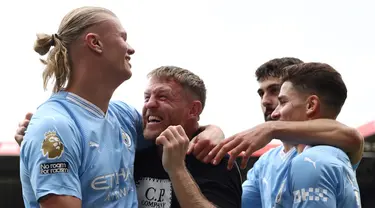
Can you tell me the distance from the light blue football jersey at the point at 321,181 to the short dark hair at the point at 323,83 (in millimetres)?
248

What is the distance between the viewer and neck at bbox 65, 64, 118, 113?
8.25ft

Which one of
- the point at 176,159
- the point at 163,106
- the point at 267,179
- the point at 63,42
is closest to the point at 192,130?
the point at 163,106

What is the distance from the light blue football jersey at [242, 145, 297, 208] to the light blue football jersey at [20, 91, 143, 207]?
75 centimetres

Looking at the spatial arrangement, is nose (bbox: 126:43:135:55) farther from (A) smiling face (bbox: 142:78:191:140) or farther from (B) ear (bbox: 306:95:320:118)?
(B) ear (bbox: 306:95:320:118)

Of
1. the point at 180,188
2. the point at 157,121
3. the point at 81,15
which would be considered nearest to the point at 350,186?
the point at 180,188

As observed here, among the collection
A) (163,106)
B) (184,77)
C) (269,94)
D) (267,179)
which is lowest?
(267,179)

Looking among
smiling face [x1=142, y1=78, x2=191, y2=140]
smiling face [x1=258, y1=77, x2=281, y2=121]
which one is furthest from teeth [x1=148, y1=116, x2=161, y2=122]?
smiling face [x1=258, y1=77, x2=281, y2=121]

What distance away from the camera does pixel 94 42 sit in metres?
2.55

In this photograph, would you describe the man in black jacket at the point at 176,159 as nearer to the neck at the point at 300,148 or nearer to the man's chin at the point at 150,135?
the man's chin at the point at 150,135

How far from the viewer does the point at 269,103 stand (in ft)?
11.7

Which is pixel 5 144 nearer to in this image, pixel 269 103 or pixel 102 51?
pixel 269 103

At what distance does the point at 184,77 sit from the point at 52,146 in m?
0.98

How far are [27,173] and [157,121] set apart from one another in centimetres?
70

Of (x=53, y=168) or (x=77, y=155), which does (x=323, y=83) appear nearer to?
(x=77, y=155)
